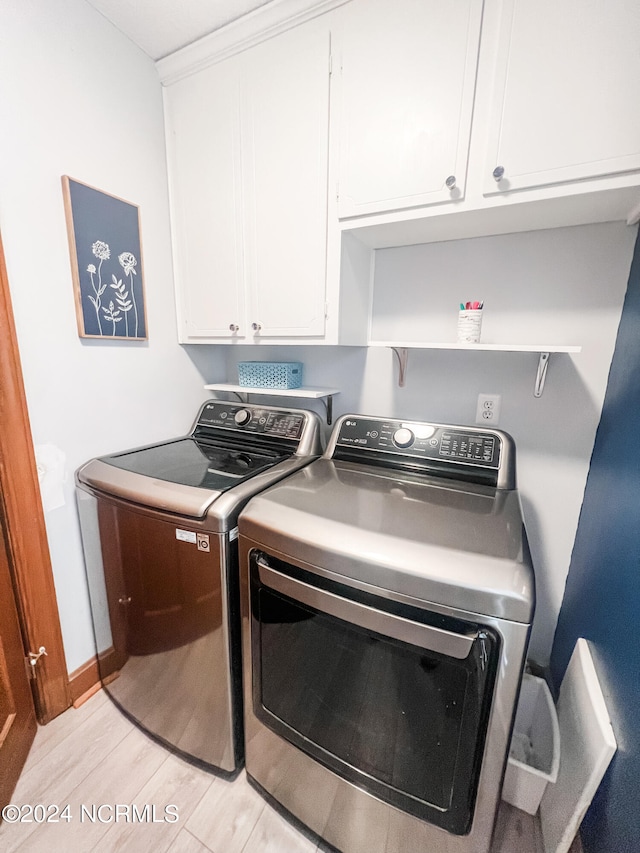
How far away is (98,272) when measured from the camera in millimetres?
1303

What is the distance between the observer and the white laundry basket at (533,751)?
3.41 ft

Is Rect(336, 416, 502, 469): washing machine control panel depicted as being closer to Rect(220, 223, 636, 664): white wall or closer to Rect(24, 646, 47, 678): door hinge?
Rect(220, 223, 636, 664): white wall

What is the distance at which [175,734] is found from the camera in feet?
4.00

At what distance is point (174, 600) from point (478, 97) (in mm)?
1687

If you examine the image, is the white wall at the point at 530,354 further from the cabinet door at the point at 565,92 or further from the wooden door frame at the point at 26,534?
the wooden door frame at the point at 26,534

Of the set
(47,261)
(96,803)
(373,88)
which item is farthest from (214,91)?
(96,803)

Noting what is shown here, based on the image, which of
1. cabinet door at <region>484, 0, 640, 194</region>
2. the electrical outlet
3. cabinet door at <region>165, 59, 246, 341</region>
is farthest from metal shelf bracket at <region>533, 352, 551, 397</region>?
cabinet door at <region>165, 59, 246, 341</region>

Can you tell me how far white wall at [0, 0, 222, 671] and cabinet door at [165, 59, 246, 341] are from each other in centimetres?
7

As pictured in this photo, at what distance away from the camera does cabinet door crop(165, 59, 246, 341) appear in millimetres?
1337

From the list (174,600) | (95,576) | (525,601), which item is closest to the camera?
(525,601)

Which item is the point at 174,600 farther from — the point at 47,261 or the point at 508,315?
the point at 508,315

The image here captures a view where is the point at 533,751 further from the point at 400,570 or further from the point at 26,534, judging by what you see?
the point at 26,534

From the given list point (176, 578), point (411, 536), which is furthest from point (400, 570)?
point (176, 578)

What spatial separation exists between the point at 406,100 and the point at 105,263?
45.5 inches
